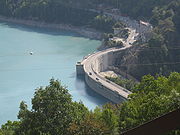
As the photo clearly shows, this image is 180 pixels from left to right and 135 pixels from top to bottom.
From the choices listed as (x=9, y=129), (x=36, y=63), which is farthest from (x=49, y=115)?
(x=36, y=63)

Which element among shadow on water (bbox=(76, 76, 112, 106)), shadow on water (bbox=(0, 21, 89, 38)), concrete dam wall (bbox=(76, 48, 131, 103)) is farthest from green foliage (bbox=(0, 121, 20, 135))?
shadow on water (bbox=(0, 21, 89, 38))

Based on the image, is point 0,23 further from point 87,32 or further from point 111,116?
point 111,116

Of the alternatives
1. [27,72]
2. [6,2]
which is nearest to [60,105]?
[27,72]

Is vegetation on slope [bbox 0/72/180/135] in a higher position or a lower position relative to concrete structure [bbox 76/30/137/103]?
higher

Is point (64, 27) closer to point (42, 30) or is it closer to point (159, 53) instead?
point (42, 30)

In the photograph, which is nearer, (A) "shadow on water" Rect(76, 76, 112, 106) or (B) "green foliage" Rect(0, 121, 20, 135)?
(B) "green foliage" Rect(0, 121, 20, 135)

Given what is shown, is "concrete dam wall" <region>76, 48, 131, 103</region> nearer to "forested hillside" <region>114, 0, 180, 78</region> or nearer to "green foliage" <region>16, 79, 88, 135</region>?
"forested hillside" <region>114, 0, 180, 78</region>

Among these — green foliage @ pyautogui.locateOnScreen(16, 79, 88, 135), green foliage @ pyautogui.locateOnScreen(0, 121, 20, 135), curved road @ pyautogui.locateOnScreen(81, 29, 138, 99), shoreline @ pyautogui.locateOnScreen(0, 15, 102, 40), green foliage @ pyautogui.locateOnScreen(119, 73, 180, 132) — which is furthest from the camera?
shoreline @ pyautogui.locateOnScreen(0, 15, 102, 40)

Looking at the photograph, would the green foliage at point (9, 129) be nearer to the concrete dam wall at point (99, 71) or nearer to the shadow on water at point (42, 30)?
the concrete dam wall at point (99, 71)
